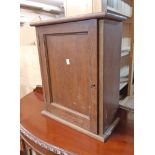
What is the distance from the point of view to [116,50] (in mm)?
686

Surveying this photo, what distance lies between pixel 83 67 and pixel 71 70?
0.07 m

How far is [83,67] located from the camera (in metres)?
0.65

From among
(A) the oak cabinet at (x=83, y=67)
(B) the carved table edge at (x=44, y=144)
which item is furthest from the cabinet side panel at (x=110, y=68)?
Answer: (B) the carved table edge at (x=44, y=144)

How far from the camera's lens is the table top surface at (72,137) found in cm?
61

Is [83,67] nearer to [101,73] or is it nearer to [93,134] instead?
[101,73]

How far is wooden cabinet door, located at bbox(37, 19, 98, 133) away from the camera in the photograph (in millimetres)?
609

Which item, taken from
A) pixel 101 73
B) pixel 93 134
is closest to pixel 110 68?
pixel 101 73

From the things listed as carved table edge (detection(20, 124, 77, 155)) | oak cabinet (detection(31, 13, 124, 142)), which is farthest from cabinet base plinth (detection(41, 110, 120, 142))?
carved table edge (detection(20, 124, 77, 155))

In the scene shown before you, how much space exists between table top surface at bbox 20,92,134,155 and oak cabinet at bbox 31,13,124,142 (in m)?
0.04

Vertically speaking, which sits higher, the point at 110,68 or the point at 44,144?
the point at 110,68

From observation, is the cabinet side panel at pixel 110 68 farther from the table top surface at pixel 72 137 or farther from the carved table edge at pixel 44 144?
the carved table edge at pixel 44 144

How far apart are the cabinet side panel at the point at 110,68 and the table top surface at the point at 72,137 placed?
67mm
